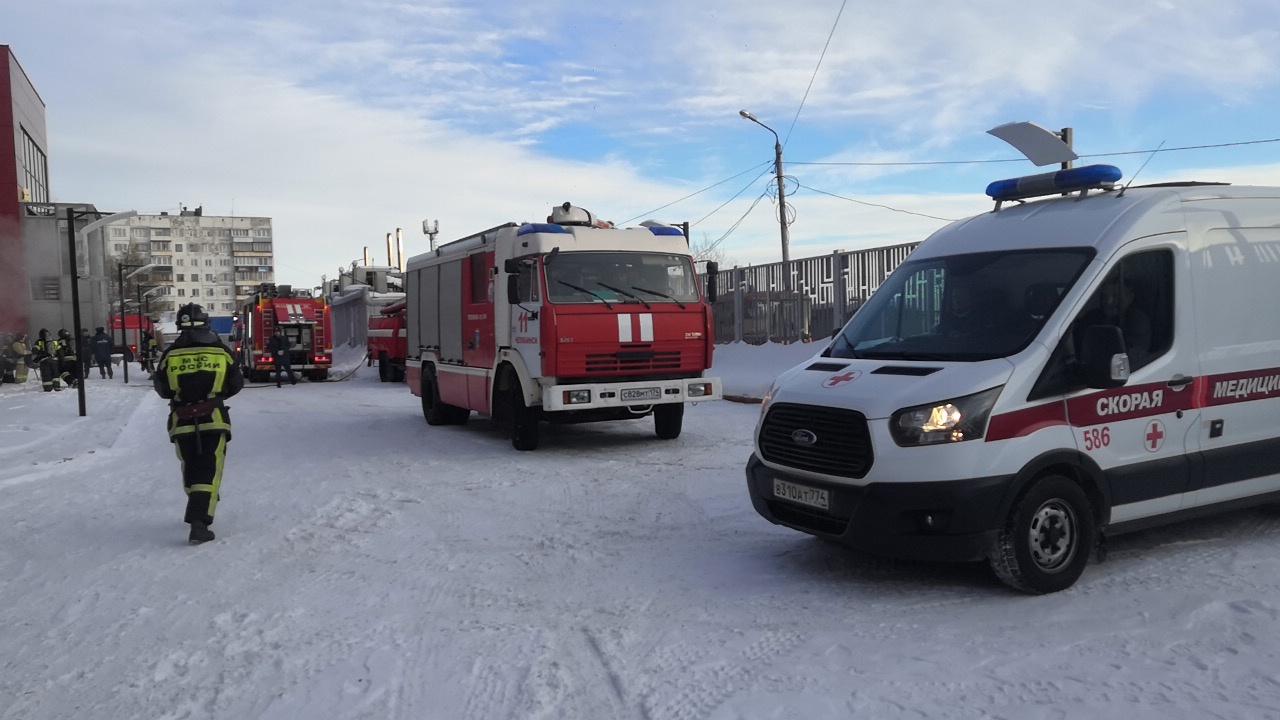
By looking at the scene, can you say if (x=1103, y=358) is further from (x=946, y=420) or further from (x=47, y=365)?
(x=47, y=365)

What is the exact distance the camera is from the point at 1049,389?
17.4 feet

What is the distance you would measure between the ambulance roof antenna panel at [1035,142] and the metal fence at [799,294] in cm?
650

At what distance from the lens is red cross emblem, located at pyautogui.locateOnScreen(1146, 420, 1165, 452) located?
18.6 feet

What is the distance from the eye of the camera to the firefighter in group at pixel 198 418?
7.25m

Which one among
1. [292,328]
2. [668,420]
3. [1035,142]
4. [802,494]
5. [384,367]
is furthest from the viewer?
[292,328]

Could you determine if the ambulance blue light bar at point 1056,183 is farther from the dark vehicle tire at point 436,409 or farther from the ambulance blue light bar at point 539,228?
the dark vehicle tire at point 436,409

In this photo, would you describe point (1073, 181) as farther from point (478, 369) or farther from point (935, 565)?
point (478, 369)

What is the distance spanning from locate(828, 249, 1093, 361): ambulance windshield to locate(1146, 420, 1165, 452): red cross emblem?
95cm

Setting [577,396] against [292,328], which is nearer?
[577,396]

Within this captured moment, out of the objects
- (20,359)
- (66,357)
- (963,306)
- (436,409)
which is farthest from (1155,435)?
(20,359)

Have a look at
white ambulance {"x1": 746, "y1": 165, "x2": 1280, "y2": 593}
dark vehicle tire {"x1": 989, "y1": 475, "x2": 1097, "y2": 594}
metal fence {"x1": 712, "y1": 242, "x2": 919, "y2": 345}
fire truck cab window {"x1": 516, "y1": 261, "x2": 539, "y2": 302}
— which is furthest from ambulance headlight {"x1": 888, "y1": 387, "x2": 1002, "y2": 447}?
metal fence {"x1": 712, "y1": 242, "x2": 919, "y2": 345}

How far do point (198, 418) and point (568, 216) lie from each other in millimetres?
5895

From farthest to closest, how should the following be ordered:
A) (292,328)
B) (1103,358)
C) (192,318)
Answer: (292,328) → (192,318) → (1103,358)

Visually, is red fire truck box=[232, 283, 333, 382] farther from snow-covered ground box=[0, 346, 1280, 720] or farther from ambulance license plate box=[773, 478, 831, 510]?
ambulance license plate box=[773, 478, 831, 510]
